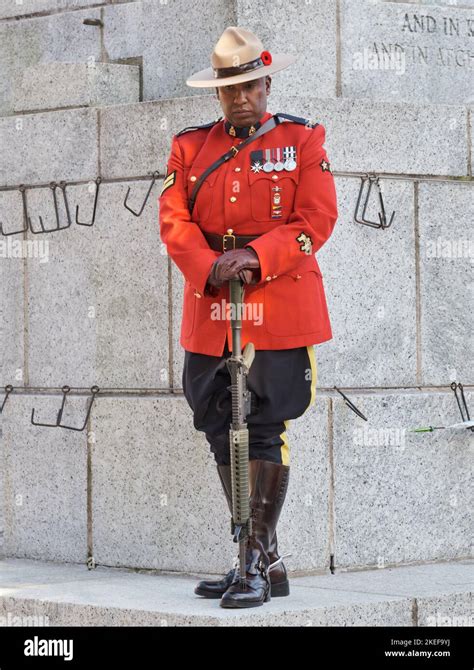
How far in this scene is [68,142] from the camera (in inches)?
261

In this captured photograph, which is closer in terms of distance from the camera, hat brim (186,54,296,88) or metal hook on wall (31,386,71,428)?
hat brim (186,54,296,88)

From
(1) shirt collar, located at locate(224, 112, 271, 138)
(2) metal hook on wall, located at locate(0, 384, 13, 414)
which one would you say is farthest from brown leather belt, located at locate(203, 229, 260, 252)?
(2) metal hook on wall, located at locate(0, 384, 13, 414)

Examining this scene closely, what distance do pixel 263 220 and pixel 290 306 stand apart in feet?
1.11

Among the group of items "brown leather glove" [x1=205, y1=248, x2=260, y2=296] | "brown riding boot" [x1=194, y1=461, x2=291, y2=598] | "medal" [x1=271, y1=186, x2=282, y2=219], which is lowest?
"brown riding boot" [x1=194, y1=461, x2=291, y2=598]

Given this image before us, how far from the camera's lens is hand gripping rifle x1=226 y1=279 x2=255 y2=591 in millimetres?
4957

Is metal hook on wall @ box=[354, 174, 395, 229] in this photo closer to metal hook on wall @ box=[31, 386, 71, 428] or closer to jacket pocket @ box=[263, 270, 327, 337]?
jacket pocket @ box=[263, 270, 327, 337]

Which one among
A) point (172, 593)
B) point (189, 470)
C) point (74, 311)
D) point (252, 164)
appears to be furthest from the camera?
point (74, 311)

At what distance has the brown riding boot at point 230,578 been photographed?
5.32 m

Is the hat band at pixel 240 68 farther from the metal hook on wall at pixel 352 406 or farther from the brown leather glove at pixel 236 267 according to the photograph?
the metal hook on wall at pixel 352 406

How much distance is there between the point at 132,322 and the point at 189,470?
2.47ft

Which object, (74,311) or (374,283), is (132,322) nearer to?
(74,311)

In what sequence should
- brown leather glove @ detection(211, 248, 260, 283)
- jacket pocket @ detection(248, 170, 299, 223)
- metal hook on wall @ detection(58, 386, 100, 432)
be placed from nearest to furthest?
brown leather glove @ detection(211, 248, 260, 283)
jacket pocket @ detection(248, 170, 299, 223)
metal hook on wall @ detection(58, 386, 100, 432)

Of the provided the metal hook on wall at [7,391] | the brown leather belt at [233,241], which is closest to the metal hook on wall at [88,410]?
the metal hook on wall at [7,391]

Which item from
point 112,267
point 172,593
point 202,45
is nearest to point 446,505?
point 172,593
